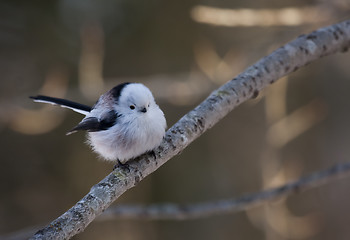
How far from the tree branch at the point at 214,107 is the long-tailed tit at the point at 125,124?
7 centimetres

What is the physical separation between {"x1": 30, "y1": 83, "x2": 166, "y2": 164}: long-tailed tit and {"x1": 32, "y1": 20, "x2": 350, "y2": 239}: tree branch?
0.07 m

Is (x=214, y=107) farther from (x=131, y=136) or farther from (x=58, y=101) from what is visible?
(x=58, y=101)

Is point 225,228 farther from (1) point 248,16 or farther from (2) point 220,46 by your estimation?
(1) point 248,16

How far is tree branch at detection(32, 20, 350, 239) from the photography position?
1474mm

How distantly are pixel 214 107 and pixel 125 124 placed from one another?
46 cm

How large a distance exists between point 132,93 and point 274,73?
0.68m

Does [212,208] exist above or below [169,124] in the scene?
below

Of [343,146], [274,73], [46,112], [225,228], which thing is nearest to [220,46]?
[343,146]

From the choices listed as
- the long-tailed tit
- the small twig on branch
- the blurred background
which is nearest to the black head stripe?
the long-tailed tit

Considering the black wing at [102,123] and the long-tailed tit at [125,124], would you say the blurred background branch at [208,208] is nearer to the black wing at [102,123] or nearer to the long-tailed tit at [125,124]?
the long-tailed tit at [125,124]

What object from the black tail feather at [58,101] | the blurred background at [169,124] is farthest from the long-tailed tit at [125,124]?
the blurred background at [169,124]

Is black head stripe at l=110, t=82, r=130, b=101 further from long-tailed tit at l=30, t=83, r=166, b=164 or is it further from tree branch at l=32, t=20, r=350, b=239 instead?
tree branch at l=32, t=20, r=350, b=239

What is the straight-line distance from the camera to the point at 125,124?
207 centimetres

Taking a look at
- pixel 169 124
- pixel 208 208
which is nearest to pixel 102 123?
pixel 208 208
